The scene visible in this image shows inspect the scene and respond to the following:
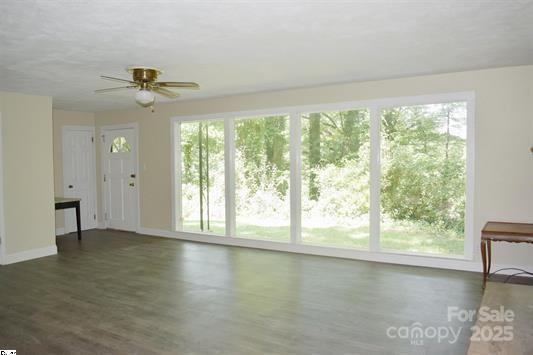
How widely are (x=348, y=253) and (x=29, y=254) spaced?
4351 millimetres

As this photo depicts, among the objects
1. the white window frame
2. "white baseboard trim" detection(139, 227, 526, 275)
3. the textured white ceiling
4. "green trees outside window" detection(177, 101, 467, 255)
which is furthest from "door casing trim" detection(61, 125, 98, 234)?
the textured white ceiling

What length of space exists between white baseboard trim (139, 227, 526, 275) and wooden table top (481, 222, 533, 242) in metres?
0.61

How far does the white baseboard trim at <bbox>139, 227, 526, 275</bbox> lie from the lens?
4.57 m

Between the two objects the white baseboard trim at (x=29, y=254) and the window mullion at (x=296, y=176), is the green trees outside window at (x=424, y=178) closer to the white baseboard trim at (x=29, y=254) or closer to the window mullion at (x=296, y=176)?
the window mullion at (x=296, y=176)

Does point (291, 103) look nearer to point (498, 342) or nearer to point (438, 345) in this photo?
point (438, 345)

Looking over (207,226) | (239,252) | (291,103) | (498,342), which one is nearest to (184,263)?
(239,252)

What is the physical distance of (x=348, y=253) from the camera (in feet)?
17.1

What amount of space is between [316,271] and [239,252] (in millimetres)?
1431

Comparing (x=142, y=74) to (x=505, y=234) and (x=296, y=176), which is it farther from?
(x=505, y=234)

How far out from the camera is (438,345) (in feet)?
8.98

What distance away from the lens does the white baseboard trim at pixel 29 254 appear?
5133 millimetres

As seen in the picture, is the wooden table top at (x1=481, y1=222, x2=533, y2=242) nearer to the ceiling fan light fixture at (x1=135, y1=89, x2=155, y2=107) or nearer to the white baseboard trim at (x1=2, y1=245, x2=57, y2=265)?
the ceiling fan light fixture at (x1=135, y1=89, x2=155, y2=107)

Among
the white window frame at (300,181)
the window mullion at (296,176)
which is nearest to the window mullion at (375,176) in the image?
the white window frame at (300,181)

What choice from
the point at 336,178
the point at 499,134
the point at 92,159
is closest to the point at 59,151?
the point at 92,159
